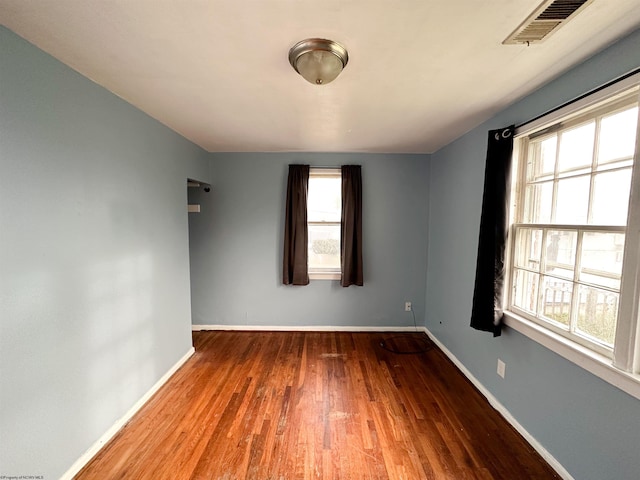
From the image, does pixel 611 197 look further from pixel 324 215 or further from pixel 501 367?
pixel 324 215

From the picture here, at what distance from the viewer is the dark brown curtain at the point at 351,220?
329cm

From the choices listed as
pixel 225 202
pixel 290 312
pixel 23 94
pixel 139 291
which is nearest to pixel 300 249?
pixel 290 312

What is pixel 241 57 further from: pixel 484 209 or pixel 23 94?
pixel 484 209

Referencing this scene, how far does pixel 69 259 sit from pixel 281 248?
7.10ft

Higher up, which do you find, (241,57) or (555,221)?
(241,57)

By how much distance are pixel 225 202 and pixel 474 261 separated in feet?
9.77

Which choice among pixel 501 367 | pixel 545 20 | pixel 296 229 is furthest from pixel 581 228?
pixel 296 229

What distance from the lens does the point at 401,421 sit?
6.28 feet

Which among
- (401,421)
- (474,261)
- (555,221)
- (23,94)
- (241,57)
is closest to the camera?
(23,94)

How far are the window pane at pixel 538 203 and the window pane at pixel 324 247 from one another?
204 cm

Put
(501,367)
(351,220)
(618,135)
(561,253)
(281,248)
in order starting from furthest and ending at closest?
(281,248) < (351,220) < (501,367) < (561,253) < (618,135)

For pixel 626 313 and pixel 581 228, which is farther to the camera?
pixel 581 228

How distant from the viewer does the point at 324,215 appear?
3.45 m

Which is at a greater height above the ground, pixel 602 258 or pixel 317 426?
pixel 602 258
